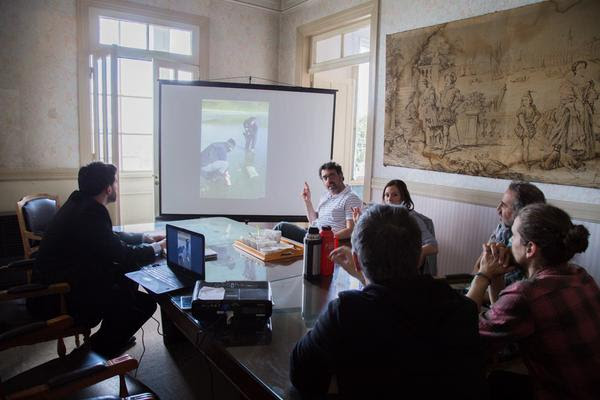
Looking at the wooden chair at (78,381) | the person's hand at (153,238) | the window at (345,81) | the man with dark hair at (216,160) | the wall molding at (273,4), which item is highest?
the wall molding at (273,4)

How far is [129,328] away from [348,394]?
A: 169cm

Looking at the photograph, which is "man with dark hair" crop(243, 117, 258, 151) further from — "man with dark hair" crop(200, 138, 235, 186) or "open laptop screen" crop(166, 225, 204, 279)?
"open laptop screen" crop(166, 225, 204, 279)

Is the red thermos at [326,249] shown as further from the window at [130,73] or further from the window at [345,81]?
the window at [345,81]

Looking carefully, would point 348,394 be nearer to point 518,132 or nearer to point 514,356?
point 514,356

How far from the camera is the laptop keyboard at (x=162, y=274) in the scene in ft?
5.90

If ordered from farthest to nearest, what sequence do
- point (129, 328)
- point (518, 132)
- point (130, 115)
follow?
point (130, 115) → point (518, 132) → point (129, 328)

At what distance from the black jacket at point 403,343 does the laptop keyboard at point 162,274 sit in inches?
39.8

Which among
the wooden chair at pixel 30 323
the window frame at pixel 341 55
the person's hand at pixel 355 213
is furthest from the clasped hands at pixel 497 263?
the window frame at pixel 341 55

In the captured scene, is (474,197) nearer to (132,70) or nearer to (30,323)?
(30,323)

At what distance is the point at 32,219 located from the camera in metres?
3.29

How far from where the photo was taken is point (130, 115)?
4.25 m

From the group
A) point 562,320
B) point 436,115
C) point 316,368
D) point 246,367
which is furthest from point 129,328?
point 436,115

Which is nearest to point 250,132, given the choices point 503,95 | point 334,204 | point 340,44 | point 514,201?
point 334,204

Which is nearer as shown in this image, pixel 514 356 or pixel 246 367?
pixel 246 367
